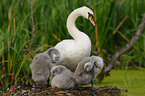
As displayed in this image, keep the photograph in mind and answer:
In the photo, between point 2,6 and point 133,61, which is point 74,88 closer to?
point 133,61

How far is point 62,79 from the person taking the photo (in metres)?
4.04

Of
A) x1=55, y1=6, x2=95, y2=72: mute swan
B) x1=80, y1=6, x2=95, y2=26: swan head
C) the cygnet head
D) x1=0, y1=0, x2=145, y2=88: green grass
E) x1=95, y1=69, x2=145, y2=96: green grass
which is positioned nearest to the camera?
the cygnet head

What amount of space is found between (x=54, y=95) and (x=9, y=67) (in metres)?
1.15

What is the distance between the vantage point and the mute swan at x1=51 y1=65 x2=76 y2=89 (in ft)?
13.2

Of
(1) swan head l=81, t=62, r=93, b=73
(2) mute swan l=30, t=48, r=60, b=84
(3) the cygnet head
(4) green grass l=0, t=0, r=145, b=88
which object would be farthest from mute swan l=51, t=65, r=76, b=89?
(4) green grass l=0, t=0, r=145, b=88

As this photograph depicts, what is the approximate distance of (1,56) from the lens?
15.7 ft

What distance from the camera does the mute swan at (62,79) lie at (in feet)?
13.2

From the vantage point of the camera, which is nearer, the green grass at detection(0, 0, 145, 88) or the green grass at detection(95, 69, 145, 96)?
A: the green grass at detection(95, 69, 145, 96)

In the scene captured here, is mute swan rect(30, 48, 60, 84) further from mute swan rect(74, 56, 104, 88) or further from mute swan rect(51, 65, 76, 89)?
mute swan rect(74, 56, 104, 88)

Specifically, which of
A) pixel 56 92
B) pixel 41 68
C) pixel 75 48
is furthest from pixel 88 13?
pixel 56 92

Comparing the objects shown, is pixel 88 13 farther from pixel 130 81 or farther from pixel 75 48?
pixel 130 81

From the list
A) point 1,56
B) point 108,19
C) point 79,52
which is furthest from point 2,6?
point 79,52

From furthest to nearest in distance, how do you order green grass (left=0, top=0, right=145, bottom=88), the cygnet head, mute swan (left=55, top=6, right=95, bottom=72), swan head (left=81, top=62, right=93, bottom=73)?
green grass (left=0, top=0, right=145, bottom=88) < mute swan (left=55, top=6, right=95, bottom=72) < the cygnet head < swan head (left=81, top=62, right=93, bottom=73)

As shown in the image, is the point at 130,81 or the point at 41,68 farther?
the point at 130,81
